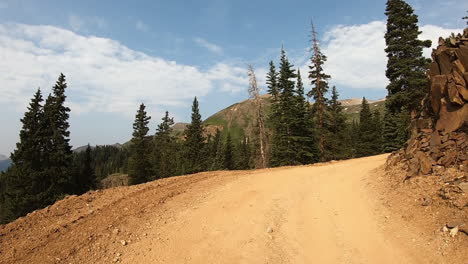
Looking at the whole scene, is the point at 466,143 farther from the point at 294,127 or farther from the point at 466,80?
the point at 294,127

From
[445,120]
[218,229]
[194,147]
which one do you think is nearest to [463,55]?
[445,120]

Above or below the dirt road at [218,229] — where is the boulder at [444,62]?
above

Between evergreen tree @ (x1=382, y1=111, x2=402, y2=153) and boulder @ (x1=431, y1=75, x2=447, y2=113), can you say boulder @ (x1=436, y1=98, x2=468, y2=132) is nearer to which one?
boulder @ (x1=431, y1=75, x2=447, y2=113)

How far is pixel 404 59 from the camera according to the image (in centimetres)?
2788

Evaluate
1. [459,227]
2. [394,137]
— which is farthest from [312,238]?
[394,137]

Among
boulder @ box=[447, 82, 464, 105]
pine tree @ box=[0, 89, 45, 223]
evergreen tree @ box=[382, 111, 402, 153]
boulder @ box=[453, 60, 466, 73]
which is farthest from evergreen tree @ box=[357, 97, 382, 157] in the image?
pine tree @ box=[0, 89, 45, 223]

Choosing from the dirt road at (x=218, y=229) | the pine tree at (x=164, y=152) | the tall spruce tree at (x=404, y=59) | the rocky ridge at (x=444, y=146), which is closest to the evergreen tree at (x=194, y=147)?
the pine tree at (x=164, y=152)

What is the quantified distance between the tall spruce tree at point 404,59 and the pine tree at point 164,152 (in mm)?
40105

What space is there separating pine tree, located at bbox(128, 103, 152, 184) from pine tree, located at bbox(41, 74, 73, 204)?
548 inches

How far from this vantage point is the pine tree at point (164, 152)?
54969 mm

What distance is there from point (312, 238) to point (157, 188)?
7.12 m

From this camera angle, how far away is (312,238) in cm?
773

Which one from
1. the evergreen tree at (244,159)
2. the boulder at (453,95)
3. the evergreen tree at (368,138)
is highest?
the boulder at (453,95)

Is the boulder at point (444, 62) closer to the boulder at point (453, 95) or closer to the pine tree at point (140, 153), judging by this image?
the boulder at point (453, 95)
